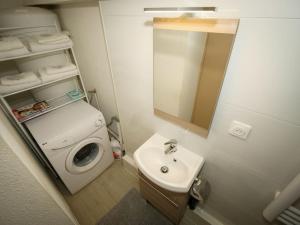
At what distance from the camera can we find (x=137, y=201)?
5.56 ft

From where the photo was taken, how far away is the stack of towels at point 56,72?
153cm

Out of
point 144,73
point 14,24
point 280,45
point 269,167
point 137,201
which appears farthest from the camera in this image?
point 137,201

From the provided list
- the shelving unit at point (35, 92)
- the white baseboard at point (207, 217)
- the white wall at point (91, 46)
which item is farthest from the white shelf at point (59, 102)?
the white baseboard at point (207, 217)

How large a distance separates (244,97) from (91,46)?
1.45 meters

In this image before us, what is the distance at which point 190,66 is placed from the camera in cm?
95

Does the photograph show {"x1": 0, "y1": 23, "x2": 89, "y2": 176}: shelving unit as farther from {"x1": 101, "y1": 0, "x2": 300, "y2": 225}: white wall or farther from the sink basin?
the sink basin

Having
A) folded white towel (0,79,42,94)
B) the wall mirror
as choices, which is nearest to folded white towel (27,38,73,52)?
folded white towel (0,79,42,94)

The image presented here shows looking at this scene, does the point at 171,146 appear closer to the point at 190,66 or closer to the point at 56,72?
the point at 190,66

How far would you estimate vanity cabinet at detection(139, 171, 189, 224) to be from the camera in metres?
1.17

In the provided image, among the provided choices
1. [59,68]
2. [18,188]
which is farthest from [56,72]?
[18,188]

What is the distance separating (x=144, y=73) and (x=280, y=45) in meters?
0.80

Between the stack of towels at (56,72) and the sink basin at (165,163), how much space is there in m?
1.14

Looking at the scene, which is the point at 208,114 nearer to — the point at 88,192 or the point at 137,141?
the point at 137,141

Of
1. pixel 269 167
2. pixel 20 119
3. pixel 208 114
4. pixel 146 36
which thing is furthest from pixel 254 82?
pixel 20 119
